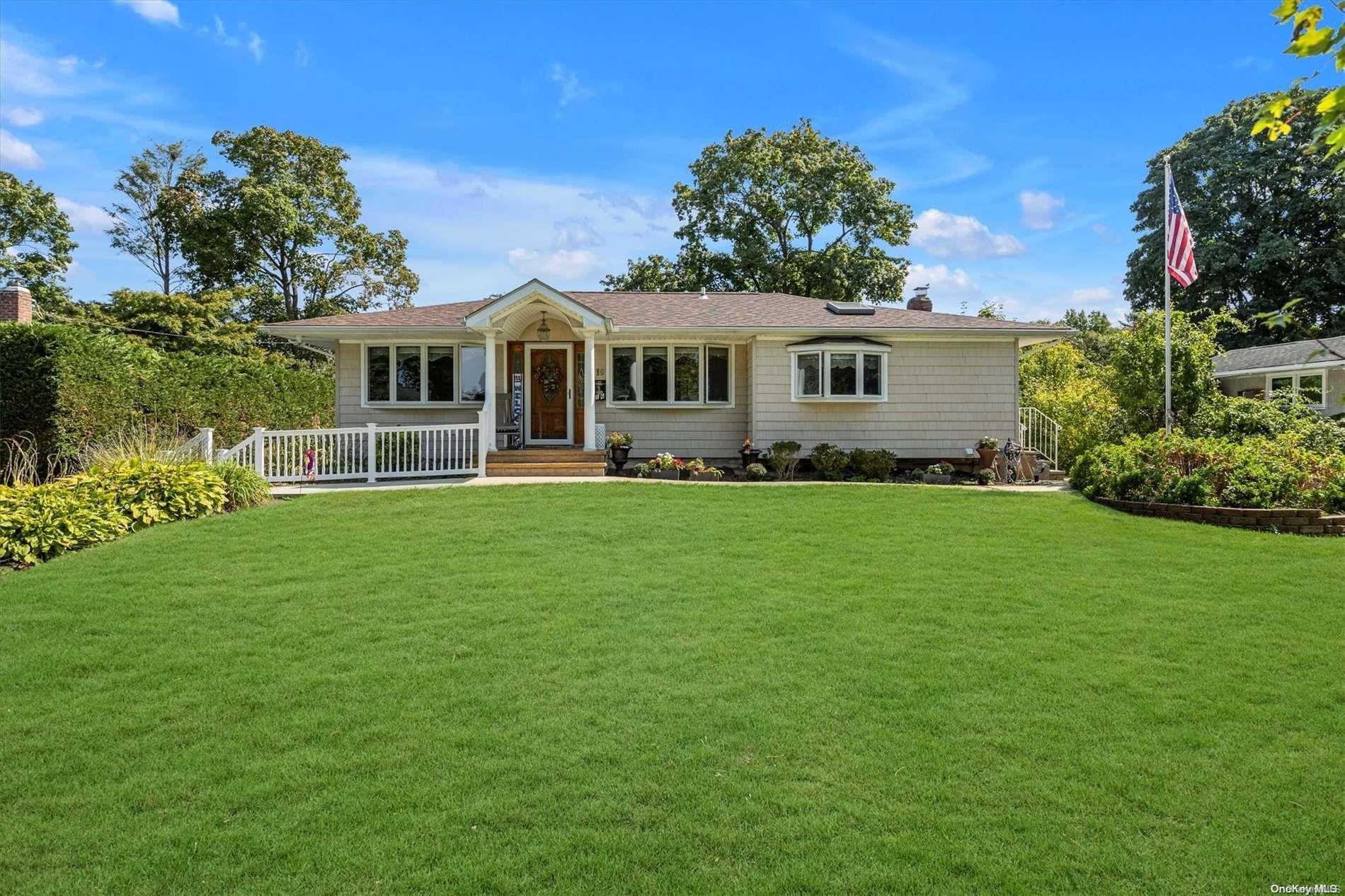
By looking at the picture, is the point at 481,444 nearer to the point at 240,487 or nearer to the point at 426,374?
the point at 426,374

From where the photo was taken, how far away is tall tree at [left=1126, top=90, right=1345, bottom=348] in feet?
103

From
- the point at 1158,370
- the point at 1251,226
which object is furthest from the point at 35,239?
the point at 1251,226

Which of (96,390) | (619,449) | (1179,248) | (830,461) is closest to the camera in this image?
(96,390)

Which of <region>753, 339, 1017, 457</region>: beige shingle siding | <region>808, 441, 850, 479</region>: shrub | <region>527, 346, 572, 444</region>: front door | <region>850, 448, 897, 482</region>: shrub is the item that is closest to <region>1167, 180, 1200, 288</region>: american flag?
<region>753, 339, 1017, 457</region>: beige shingle siding

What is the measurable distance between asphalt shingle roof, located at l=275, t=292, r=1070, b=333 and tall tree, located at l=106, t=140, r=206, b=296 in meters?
19.4

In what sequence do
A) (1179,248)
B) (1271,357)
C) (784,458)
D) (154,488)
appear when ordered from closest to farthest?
(154,488)
(1179,248)
(784,458)
(1271,357)

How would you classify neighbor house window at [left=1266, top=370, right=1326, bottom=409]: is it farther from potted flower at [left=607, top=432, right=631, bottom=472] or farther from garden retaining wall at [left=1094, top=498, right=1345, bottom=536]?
potted flower at [left=607, top=432, right=631, bottom=472]

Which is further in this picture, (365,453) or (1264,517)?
(365,453)

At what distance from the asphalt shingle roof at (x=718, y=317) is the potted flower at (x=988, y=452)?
2300mm

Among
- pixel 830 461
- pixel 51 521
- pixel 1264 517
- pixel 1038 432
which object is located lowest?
pixel 1264 517

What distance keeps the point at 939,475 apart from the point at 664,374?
5920 mm

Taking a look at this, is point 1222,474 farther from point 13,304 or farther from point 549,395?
point 13,304

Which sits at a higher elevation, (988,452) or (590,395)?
(590,395)

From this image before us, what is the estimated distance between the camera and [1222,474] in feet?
36.9
